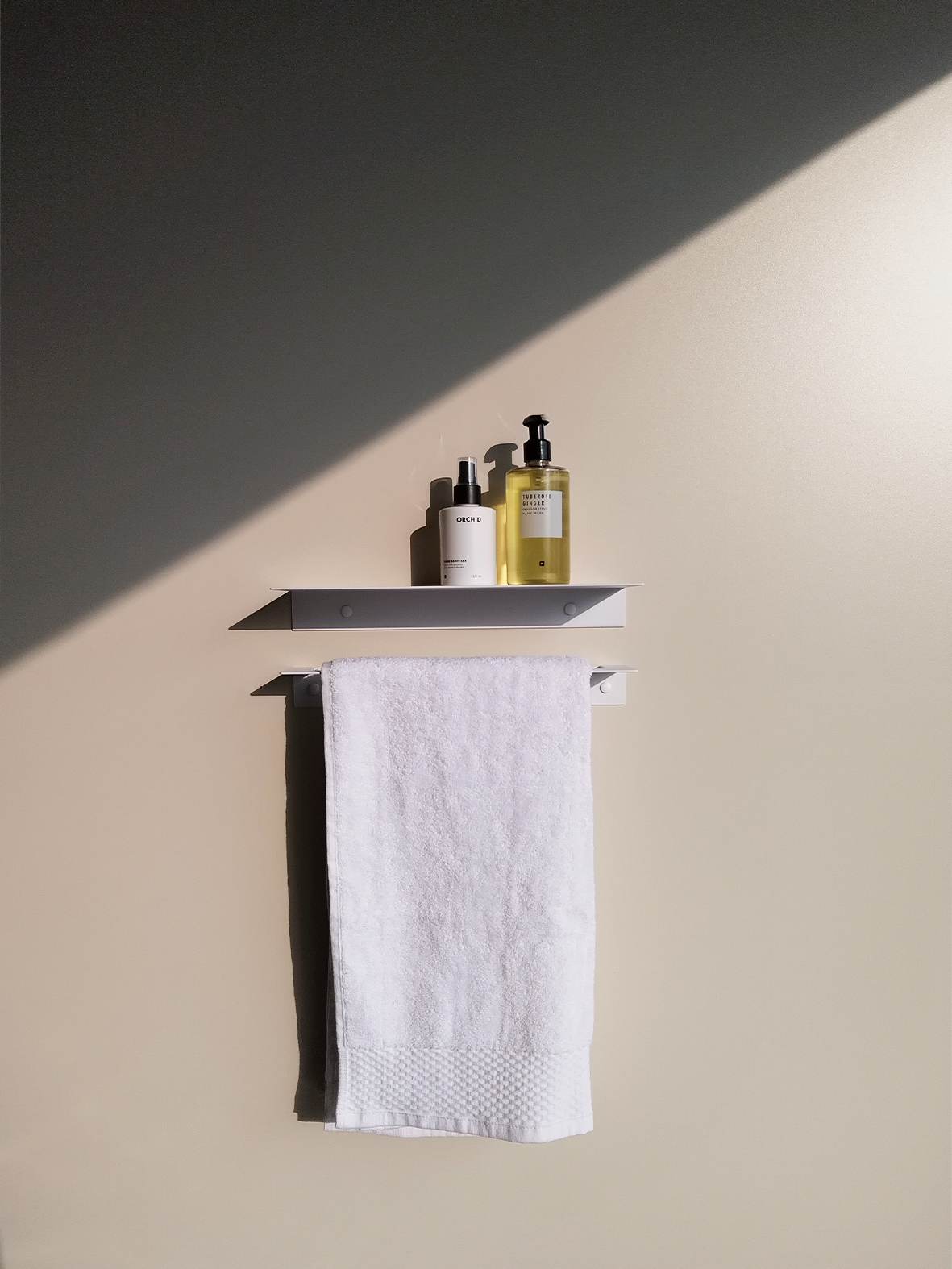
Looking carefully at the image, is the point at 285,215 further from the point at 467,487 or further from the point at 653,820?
the point at 653,820

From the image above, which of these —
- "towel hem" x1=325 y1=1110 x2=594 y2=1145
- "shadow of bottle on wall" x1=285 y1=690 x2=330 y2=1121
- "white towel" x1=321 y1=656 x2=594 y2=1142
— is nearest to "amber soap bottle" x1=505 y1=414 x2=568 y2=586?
"white towel" x1=321 y1=656 x2=594 y2=1142

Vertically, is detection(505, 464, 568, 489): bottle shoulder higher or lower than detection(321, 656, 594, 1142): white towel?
higher

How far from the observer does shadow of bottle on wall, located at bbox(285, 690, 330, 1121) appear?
3.54 feet

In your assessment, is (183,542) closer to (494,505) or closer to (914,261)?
(494,505)

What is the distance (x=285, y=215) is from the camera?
41.3 inches

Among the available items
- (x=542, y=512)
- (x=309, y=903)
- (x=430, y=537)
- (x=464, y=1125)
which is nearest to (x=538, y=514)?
(x=542, y=512)

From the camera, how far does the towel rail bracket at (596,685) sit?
1.04m

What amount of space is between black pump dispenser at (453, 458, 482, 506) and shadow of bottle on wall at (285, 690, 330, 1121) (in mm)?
315

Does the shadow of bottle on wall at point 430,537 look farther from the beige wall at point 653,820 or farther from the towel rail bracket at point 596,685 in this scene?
the towel rail bracket at point 596,685

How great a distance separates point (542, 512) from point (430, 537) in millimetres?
153

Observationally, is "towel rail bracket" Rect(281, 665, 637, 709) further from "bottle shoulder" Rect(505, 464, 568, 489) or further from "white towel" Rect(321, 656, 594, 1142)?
"bottle shoulder" Rect(505, 464, 568, 489)

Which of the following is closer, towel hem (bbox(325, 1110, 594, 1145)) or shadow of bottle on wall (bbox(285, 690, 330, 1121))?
towel hem (bbox(325, 1110, 594, 1145))

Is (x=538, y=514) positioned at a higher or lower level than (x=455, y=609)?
higher

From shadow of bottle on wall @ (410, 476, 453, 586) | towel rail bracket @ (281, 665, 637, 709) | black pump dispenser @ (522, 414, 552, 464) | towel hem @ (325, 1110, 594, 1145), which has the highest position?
black pump dispenser @ (522, 414, 552, 464)
